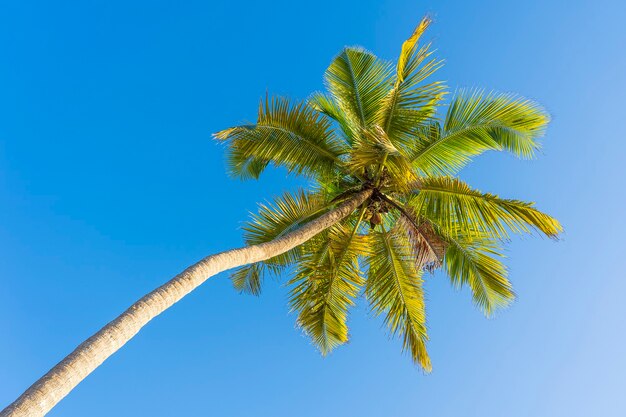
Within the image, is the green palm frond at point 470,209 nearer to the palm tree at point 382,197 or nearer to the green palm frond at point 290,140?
the palm tree at point 382,197

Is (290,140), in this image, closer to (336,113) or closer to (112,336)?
(336,113)

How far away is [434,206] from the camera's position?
951 cm

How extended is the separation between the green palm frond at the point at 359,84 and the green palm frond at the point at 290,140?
73 cm

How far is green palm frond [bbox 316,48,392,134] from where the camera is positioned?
10.4 m

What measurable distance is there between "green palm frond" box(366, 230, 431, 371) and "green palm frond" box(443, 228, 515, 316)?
0.74m

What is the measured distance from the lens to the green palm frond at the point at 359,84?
34.1 ft

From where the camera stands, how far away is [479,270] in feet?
33.8

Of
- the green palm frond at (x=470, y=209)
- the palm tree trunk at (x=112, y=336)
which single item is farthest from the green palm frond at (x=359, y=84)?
the palm tree trunk at (x=112, y=336)

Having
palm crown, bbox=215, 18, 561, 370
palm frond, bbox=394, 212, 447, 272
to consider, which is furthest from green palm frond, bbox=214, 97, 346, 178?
palm frond, bbox=394, 212, 447, 272

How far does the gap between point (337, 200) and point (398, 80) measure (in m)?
2.38

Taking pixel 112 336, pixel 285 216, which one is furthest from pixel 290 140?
pixel 112 336

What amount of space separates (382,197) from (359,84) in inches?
88.6

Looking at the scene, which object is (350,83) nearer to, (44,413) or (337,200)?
(337,200)

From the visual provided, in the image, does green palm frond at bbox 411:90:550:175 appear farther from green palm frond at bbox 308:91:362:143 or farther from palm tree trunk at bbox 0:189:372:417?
palm tree trunk at bbox 0:189:372:417
